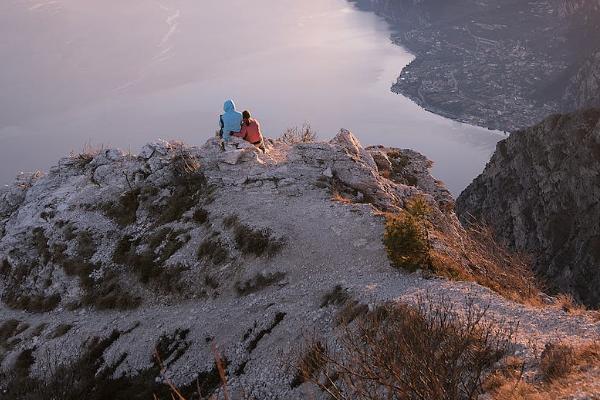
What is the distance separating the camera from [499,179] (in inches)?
2842

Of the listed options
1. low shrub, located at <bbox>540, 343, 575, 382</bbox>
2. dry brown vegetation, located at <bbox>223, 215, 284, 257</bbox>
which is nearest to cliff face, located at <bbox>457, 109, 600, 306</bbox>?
dry brown vegetation, located at <bbox>223, 215, 284, 257</bbox>

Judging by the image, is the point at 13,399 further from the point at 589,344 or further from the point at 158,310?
the point at 589,344

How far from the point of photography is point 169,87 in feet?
410

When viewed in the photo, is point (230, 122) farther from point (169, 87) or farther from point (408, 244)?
point (169, 87)

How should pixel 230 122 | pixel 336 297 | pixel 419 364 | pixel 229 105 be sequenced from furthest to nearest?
pixel 230 122
pixel 229 105
pixel 336 297
pixel 419 364

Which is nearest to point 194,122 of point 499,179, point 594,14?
point 499,179

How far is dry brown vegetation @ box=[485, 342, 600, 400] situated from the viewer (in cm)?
786

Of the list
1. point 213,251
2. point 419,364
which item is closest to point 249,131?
point 213,251

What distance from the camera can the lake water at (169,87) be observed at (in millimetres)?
99875

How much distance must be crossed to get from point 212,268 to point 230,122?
30.1ft

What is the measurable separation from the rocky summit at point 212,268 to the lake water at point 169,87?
6472 centimetres

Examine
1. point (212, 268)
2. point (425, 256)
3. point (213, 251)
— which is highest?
point (425, 256)

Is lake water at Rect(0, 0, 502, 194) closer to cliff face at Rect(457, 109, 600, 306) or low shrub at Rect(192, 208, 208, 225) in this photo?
cliff face at Rect(457, 109, 600, 306)

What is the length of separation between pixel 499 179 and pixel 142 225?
62.4 metres
